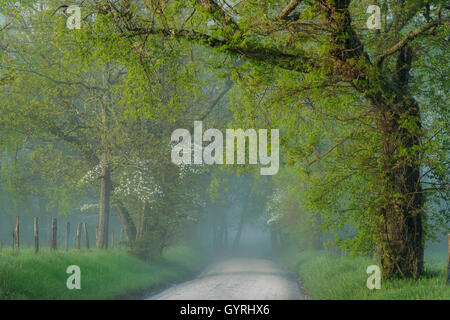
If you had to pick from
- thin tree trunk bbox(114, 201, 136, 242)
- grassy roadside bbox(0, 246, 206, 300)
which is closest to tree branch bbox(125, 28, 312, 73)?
grassy roadside bbox(0, 246, 206, 300)

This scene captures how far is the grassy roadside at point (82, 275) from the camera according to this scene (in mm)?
11594

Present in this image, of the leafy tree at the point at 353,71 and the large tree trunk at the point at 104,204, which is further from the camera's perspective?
the large tree trunk at the point at 104,204

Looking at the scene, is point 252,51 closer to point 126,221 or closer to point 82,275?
point 82,275

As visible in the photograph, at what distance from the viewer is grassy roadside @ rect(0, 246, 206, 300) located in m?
11.6

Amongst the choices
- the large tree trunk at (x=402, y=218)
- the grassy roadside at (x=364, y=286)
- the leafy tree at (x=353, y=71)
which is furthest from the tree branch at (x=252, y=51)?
the grassy roadside at (x=364, y=286)

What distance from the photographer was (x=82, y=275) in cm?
1511

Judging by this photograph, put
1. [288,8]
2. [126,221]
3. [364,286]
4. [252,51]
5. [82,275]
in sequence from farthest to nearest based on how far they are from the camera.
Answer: [126,221], [82,275], [364,286], [252,51], [288,8]

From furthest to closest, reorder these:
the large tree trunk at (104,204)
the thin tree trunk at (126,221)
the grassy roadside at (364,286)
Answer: the thin tree trunk at (126,221) → the large tree trunk at (104,204) → the grassy roadside at (364,286)

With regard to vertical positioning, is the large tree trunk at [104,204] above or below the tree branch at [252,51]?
below

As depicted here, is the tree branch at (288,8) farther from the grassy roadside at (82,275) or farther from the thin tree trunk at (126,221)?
the thin tree trunk at (126,221)

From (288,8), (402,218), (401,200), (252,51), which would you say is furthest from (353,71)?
(402,218)

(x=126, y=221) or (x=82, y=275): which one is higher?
(x=126, y=221)

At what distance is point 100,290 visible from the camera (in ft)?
48.3

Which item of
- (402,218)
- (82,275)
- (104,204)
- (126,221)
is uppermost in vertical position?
(402,218)
